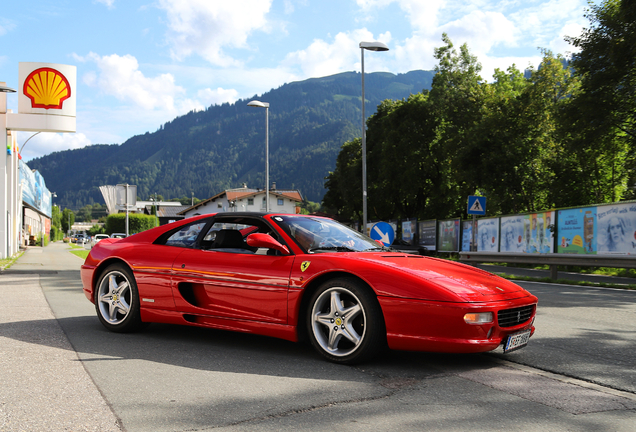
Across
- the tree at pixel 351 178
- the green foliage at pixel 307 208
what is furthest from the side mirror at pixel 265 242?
the green foliage at pixel 307 208

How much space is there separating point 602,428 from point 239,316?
300 cm

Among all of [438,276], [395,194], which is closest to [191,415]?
[438,276]

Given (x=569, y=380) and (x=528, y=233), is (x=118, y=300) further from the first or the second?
(x=528, y=233)

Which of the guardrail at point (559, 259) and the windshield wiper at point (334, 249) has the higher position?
the windshield wiper at point (334, 249)

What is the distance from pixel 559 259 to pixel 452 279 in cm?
1167

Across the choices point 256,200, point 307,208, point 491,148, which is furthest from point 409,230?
point 307,208

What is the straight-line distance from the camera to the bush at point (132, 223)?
74625mm

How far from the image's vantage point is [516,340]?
4.41 meters

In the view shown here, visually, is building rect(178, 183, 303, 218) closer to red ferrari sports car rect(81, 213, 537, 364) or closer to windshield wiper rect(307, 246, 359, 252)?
red ferrari sports car rect(81, 213, 537, 364)

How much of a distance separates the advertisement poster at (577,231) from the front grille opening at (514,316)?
12.9m

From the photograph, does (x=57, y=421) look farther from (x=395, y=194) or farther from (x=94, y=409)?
(x=395, y=194)

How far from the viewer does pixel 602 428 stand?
3.02 metres

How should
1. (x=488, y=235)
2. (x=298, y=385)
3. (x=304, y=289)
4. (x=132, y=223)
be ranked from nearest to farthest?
(x=298, y=385) → (x=304, y=289) → (x=488, y=235) → (x=132, y=223)

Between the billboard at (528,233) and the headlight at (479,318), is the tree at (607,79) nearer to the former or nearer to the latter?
the billboard at (528,233)
